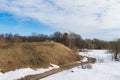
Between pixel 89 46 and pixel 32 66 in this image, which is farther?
pixel 89 46

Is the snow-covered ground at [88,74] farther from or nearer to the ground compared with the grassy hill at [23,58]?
nearer to the ground

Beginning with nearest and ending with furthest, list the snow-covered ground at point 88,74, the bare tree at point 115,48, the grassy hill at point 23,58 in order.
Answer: the snow-covered ground at point 88,74 → the grassy hill at point 23,58 → the bare tree at point 115,48

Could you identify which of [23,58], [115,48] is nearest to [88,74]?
[23,58]

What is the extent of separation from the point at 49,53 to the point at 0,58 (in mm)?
16426

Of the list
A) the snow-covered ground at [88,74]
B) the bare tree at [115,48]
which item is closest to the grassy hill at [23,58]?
the snow-covered ground at [88,74]

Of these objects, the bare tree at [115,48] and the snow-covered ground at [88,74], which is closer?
the snow-covered ground at [88,74]

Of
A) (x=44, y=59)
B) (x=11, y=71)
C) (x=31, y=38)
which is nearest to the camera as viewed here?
(x=11, y=71)

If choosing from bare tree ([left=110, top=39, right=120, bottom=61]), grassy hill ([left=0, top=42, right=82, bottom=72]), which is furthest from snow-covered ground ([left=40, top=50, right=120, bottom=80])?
bare tree ([left=110, top=39, right=120, bottom=61])

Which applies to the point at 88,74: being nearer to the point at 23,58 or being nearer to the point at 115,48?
the point at 23,58

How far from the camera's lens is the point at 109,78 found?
89.6 feet

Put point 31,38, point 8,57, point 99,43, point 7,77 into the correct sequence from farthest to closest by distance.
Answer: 1. point 99,43
2. point 31,38
3. point 8,57
4. point 7,77

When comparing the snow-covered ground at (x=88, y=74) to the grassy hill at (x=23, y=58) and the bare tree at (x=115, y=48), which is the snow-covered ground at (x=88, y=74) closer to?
the grassy hill at (x=23, y=58)

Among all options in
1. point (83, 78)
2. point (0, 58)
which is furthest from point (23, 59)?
point (83, 78)

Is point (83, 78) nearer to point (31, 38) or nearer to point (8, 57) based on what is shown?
point (8, 57)
